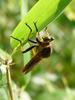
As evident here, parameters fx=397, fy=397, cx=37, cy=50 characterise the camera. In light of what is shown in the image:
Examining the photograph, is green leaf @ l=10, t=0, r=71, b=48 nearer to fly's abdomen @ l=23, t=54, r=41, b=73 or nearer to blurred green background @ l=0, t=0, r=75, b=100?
fly's abdomen @ l=23, t=54, r=41, b=73

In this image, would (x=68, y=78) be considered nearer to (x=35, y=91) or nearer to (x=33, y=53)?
(x=35, y=91)

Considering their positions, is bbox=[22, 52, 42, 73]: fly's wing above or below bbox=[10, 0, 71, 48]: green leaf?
below

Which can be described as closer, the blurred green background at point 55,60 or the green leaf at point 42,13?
the green leaf at point 42,13

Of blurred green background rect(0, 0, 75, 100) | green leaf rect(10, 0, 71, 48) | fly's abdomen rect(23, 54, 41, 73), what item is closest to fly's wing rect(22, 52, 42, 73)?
fly's abdomen rect(23, 54, 41, 73)

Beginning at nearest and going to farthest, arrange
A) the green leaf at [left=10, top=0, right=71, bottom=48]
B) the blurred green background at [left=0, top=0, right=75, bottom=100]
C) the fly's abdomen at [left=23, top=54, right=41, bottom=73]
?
1. the green leaf at [left=10, top=0, right=71, bottom=48]
2. the fly's abdomen at [left=23, top=54, right=41, bottom=73]
3. the blurred green background at [left=0, top=0, right=75, bottom=100]

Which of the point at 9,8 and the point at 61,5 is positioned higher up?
the point at 9,8

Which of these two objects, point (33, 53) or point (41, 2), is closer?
point (41, 2)

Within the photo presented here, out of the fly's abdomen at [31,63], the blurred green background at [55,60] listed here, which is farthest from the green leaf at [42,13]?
the blurred green background at [55,60]

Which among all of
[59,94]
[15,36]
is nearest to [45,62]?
[59,94]

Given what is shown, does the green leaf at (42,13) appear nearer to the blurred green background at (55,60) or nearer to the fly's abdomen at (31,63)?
the fly's abdomen at (31,63)
